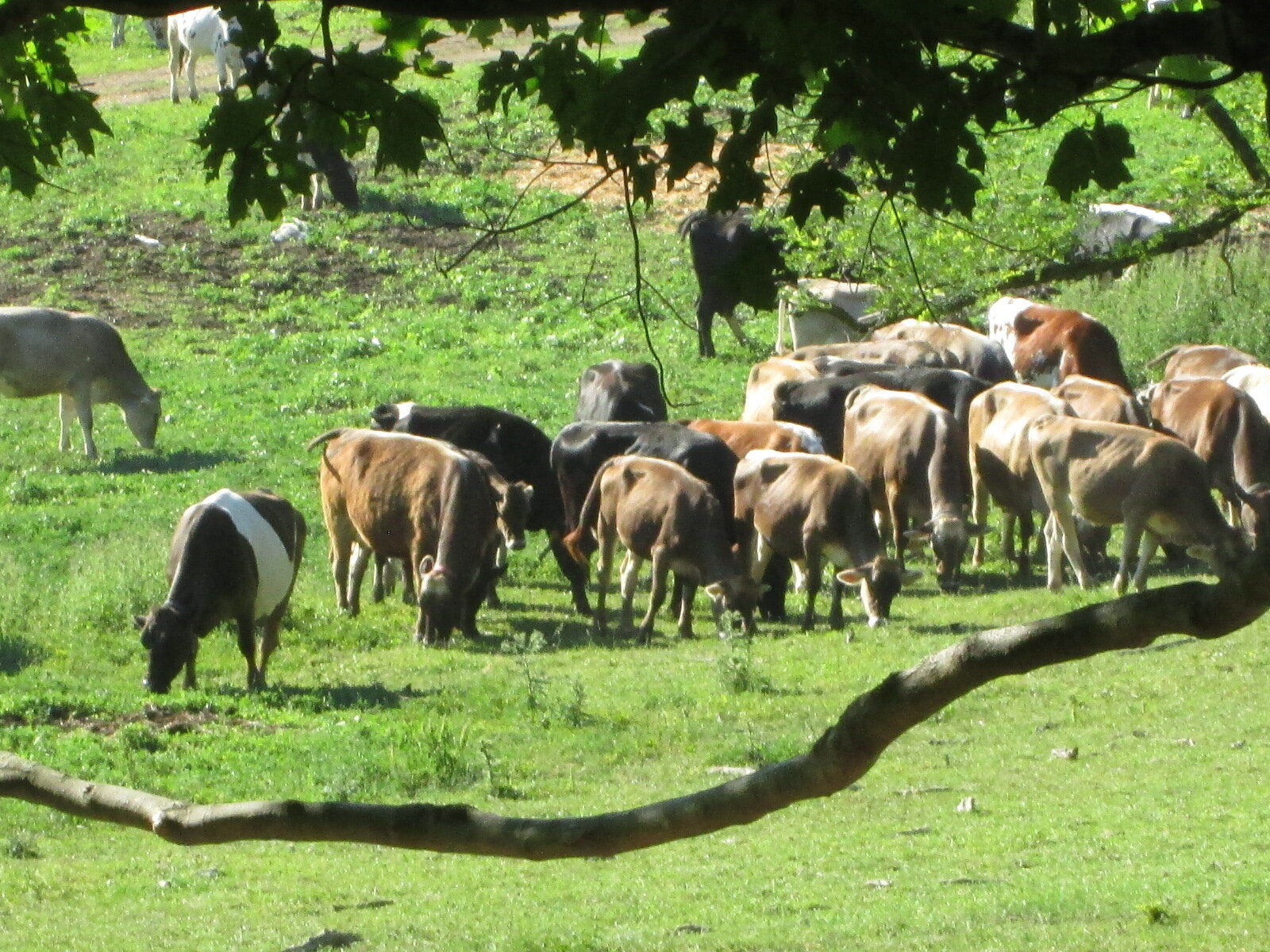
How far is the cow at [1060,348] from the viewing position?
889 inches

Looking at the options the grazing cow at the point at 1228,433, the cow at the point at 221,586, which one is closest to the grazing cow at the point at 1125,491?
the grazing cow at the point at 1228,433

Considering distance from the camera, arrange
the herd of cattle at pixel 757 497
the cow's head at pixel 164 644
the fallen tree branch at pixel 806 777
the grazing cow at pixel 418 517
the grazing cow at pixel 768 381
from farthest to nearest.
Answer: the grazing cow at pixel 768 381 < the grazing cow at pixel 418 517 < the herd of cattle at pixel 757 497 < the cow's head at pixel 164 644 < the fallen tree branch at pixel 806 777

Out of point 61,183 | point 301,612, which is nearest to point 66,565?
point 301,612

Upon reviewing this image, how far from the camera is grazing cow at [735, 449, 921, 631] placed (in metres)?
15.8

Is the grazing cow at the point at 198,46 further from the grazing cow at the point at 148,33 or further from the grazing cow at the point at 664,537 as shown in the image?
the grazing cow at the point at 664,537

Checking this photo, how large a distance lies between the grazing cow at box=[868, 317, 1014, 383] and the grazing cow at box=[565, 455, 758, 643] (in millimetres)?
6953

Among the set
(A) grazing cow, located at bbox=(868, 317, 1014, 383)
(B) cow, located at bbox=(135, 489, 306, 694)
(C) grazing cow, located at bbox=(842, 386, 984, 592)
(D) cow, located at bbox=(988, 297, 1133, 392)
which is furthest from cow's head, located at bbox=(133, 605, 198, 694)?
(D) cow, located at bbox=(988, 297, 1133, 392)

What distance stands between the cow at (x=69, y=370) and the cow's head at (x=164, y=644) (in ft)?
33.6

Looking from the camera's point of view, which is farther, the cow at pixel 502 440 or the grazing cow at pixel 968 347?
the grazing cow at pixel 968 347

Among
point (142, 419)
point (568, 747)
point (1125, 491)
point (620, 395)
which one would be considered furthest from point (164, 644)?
point (142, 419)

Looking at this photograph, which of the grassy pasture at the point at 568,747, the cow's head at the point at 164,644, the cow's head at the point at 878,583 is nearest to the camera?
the grassy pasture at the point at 568,747

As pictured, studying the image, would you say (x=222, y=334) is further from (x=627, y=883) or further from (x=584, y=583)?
(x=627, y=883)

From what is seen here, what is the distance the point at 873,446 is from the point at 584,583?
317 cm

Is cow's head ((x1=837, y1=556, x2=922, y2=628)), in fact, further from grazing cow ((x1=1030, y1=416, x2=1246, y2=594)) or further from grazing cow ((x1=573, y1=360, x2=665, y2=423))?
grazing cow ((x1=573, y1=360, x2=665, y2=423))
